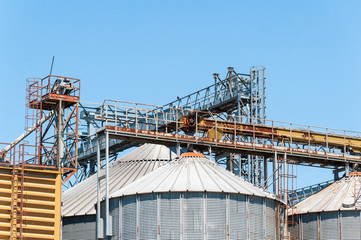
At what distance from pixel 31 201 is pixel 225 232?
13.9 m

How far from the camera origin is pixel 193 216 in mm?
52781

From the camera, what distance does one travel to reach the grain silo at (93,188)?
6316cm

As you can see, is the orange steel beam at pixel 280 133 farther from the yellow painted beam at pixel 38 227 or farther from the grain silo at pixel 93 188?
the yellow painted beam at pixel 38 227

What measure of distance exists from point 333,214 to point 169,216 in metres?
15.3

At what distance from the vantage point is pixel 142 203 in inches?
2116

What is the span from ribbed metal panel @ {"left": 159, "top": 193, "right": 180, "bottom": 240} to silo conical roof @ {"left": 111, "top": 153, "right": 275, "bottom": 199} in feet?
1.78

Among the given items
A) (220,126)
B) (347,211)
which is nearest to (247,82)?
(220,126)

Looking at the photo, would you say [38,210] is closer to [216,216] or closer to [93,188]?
[216,216]

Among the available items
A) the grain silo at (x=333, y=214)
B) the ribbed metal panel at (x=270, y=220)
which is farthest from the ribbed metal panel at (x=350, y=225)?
the ribbed metal panel at (x=270, y=220)

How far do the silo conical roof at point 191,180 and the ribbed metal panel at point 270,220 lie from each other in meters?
0.59

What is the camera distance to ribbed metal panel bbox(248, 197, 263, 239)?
178ft

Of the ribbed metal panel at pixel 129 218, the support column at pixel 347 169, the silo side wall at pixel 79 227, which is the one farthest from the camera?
the support column at pixel 347 169

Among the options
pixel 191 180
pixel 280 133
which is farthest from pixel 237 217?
pixel 280 133

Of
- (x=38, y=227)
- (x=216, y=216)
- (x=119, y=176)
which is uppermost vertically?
(x=119, y=176)
